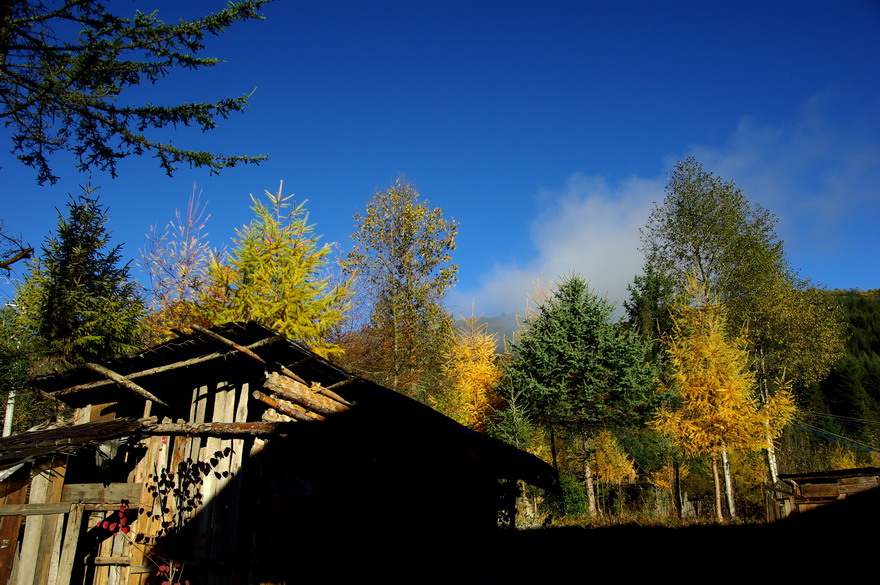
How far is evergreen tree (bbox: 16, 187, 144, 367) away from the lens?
18406mm

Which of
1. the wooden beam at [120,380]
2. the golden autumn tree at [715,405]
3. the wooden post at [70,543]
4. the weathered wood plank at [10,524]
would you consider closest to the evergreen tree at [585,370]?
the golden autumn tree at [715,405]

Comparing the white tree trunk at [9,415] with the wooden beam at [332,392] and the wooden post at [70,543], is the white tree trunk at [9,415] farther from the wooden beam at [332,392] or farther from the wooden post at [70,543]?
the wooden beam at [332,392]

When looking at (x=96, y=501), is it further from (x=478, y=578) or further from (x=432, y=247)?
(x=432, y=247)

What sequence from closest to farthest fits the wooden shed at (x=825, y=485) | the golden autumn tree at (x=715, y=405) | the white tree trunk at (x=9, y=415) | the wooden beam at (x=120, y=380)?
the wooden beam at (x=120, y=380) < the wooden shed at (x=825, y=485) < the golden autumn tree at (x=715, y=405) < the white tree trunk at (x=9, y=415)

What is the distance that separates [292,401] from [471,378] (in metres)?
19.0

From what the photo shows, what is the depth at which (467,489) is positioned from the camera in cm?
760

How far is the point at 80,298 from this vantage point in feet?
61.6

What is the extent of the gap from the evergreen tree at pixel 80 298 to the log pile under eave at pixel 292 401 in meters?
14.9

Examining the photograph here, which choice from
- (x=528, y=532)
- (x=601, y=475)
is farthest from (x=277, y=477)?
(x=601, y=475)

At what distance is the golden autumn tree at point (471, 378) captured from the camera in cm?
2397

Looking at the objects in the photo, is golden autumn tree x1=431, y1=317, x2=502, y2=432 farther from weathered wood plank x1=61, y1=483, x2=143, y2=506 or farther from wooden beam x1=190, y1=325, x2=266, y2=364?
wooden beam x1=190, y1=325, x2=266, y2=364

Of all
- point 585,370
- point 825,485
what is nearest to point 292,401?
point 825,485

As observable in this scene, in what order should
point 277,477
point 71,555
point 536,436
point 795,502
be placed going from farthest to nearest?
point 536,436 → point 795,502 → point 71,555 → point 277,477

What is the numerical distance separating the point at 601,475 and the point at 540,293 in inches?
421
